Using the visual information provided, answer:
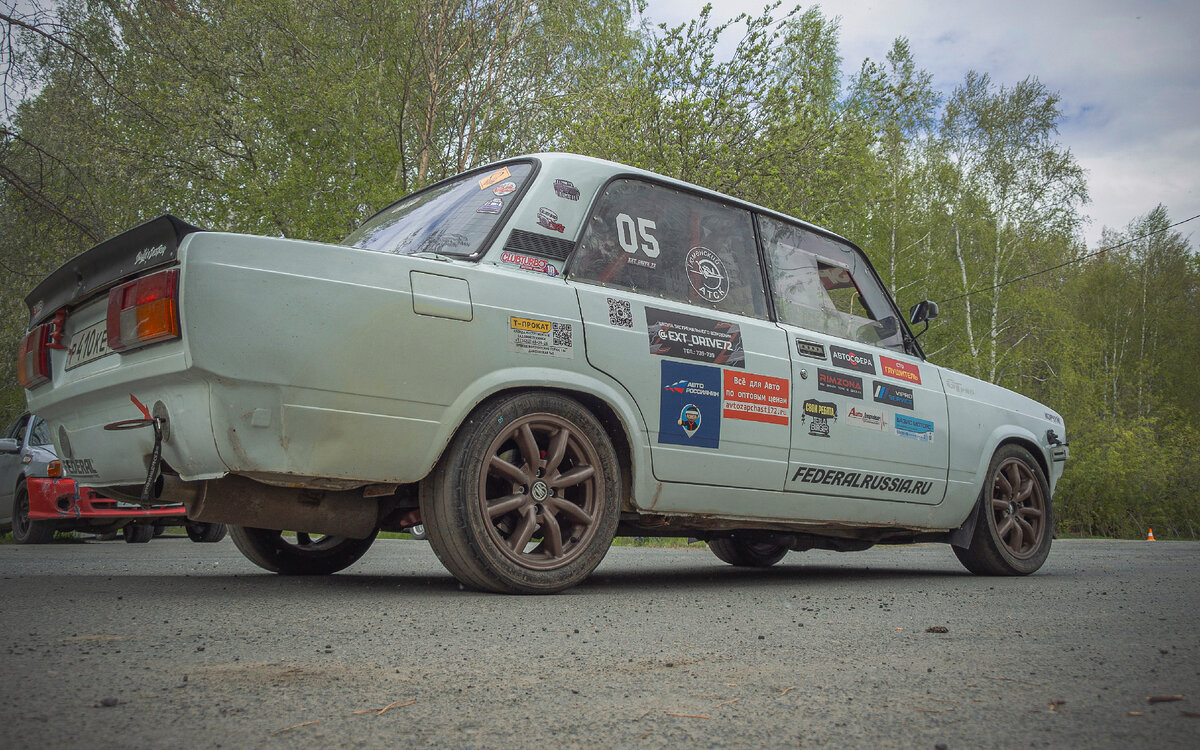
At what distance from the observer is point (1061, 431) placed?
6316 millimetres

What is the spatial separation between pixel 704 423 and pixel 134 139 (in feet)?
53.0

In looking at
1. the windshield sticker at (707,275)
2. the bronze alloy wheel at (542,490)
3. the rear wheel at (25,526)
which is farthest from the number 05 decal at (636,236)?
the rear wheel at (25,526)

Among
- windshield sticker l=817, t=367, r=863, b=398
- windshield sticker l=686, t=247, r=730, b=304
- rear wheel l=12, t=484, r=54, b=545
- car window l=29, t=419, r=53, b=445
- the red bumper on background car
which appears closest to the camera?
windshield sticker l=686, t=247, r=730, b=304

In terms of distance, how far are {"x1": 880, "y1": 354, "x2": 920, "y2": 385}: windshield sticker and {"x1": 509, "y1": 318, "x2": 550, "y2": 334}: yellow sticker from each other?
2.40 metres

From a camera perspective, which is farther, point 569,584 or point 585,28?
point 585,28

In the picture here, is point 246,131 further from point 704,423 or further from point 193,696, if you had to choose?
point 193,696

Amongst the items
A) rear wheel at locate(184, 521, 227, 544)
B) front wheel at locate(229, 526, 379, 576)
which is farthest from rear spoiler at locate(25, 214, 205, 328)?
rear wheel at locate(184, 521, 227, 544)

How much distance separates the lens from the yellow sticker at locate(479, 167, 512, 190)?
13.4 ft

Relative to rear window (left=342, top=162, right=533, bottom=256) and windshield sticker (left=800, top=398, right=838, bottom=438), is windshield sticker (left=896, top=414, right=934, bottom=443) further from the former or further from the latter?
rear window (left=342, top=162, right=533, bottom=256)

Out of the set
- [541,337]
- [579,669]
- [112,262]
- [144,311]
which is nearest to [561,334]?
[541,337]

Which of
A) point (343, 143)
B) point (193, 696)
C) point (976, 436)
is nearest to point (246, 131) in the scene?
point (343, 143)

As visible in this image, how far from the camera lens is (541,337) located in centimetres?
359

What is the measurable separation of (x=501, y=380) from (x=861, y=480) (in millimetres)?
2380

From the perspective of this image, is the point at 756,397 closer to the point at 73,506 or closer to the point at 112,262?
the point at 112,262
